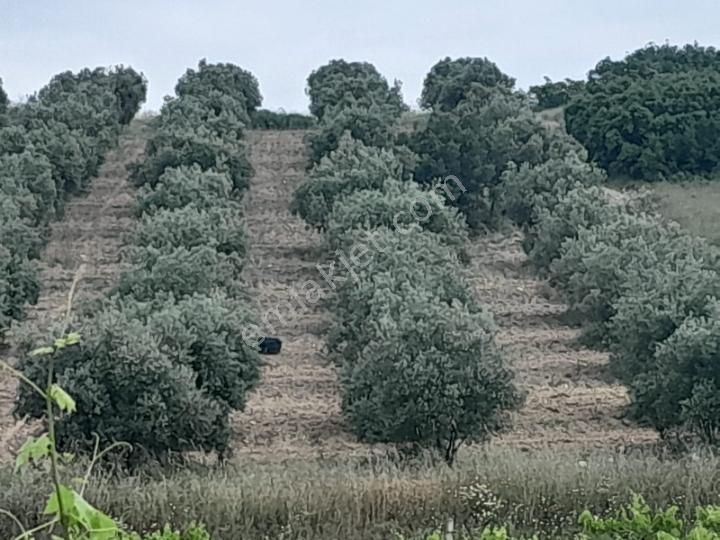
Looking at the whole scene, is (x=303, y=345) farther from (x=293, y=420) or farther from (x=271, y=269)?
(x=271, y=269)

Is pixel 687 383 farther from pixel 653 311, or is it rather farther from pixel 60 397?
pixel 60 397

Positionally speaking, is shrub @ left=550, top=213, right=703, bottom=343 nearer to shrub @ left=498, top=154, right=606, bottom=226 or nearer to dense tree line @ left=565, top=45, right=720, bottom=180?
shrub @ left=498, top=154, right=606, bottom=226

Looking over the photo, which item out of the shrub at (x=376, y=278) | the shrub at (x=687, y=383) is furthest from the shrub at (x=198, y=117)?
the shrub at (x=687, y=383)

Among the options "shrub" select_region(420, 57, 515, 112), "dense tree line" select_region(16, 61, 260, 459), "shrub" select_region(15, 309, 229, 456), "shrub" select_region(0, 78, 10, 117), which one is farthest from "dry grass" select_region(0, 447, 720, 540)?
"shrub" select_region(0, 78, 10, 117)

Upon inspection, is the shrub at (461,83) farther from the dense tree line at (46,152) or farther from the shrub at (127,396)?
the shrub at (127,396)

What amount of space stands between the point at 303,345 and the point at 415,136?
14.0 metres

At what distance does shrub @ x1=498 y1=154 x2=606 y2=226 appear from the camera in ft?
83.9

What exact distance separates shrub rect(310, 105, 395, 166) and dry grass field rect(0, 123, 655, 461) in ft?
7.26

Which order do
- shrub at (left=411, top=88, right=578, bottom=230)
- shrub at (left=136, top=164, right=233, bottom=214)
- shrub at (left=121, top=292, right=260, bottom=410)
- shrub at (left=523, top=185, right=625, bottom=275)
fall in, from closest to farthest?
shrub at (left=121, top=292, right=260, bottom=410) → shrub at (left=523, top=185, right=625, bottom=275) → shrub at (left=136, top=164, right=233, bottom=214) → shrub at (left=411, top=88, right=578, bottom=230)

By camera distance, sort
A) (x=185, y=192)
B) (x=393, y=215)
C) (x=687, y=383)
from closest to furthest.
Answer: (x=687, y=383), (x=393, y=215), (x=185, y=192)

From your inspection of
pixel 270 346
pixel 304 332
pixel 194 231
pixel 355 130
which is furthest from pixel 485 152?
pixel 270 346

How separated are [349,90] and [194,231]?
72.3ft

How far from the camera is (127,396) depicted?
11.9m

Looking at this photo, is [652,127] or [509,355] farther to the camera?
[652,127]
